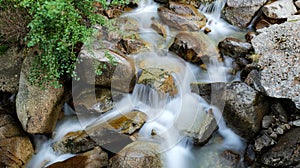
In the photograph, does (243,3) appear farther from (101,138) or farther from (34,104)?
(34,104)

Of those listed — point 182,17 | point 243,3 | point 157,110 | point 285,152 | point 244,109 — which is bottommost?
point 157,110

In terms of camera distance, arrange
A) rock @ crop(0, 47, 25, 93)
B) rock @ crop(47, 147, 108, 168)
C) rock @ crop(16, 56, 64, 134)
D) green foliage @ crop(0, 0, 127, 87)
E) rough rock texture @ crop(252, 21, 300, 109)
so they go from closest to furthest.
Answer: green foliage @ crop(0, 0, 127, 87), rock @ crop(47, 147, 108, 168), rock @ crop(16, 56, 64, 134), rough rock texture @ crop(252, 21, 300, 109), rock @ crop(0, 47, 25, 93)

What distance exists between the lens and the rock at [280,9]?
5.59 m

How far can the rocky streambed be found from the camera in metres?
3.93

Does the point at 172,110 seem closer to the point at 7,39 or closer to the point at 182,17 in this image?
the point at 182,17

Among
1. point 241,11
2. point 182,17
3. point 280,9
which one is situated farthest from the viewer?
point 241,11

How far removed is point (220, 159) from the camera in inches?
159

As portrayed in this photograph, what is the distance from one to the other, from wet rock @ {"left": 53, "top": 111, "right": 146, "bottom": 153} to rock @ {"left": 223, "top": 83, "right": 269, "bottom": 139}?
4.83ft

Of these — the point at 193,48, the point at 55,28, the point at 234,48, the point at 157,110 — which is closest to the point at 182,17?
the point at 193,48

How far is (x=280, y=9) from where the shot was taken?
566 centimetres

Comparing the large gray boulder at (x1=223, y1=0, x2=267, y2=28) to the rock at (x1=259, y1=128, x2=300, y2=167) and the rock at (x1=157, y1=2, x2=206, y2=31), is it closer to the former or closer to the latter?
the rock at (x1=157, y1=2, x2=206, y2=31)

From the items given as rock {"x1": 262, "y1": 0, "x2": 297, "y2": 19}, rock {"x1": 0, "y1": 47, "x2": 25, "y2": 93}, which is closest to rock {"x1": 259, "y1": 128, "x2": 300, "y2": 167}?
rock {"x1": 262, "y1": 0, "x2": 297, "y2": 19}

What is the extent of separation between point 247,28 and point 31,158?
16.1ft

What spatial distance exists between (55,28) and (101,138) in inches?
68.7
